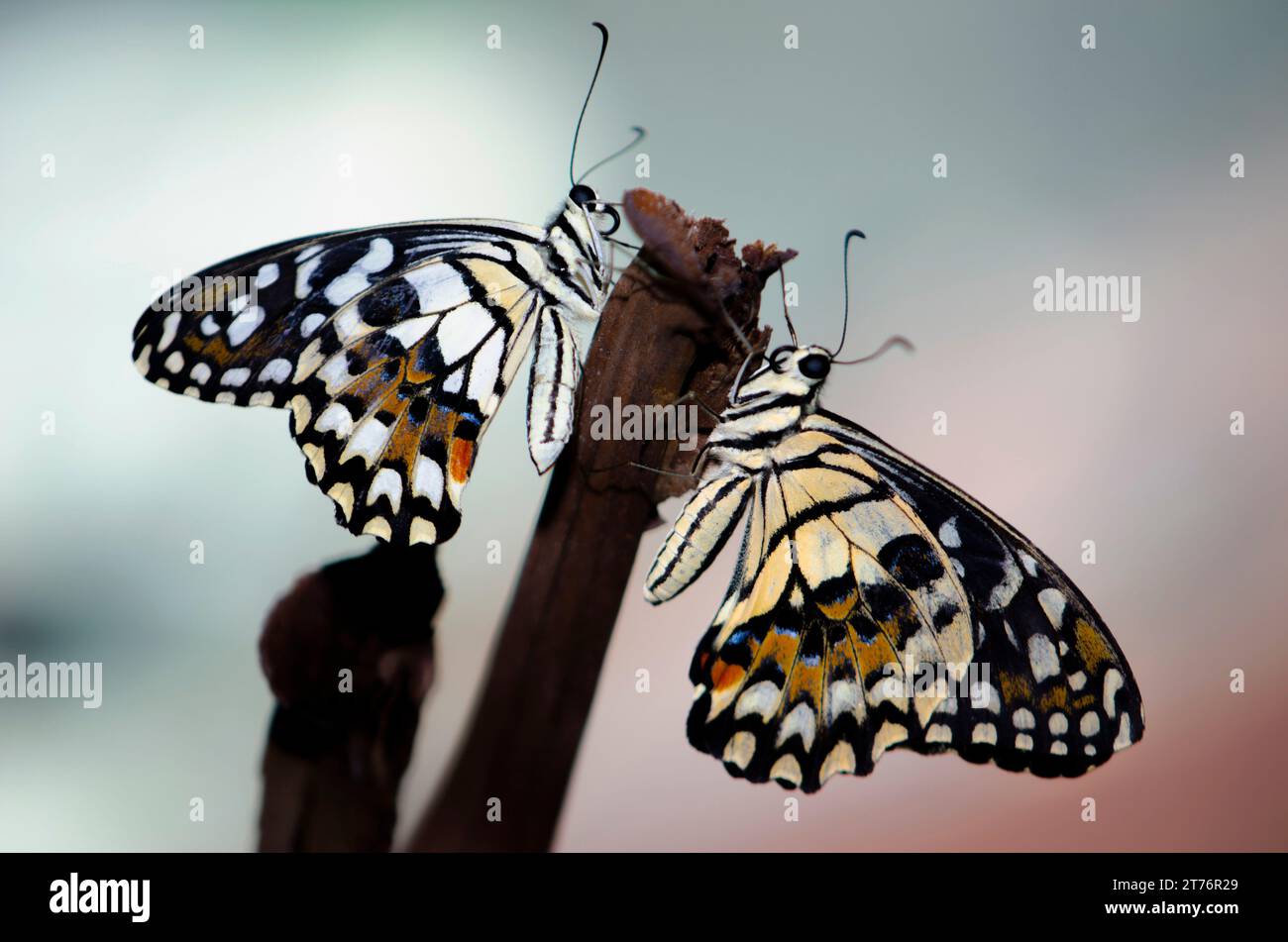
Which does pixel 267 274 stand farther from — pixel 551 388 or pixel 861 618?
pixel 861 618

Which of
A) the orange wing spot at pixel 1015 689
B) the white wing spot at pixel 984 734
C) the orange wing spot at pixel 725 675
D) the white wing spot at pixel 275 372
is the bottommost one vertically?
the white wing spot at pixel 984 734

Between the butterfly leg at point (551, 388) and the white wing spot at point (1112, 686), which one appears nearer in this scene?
the butterfly leg at point (551, 388)

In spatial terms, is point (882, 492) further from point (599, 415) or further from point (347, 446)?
point (347, 446)

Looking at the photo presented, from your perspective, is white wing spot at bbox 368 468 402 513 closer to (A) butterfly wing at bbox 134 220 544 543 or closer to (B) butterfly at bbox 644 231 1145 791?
(A) butterfly wing at bbox 134 220 544 543

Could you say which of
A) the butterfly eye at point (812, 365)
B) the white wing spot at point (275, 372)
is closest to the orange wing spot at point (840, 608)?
the butterfly eye at point (812, 365)

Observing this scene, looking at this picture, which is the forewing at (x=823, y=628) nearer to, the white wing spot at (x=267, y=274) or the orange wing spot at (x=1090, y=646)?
the orange wing spot at (x=1090, y=646)

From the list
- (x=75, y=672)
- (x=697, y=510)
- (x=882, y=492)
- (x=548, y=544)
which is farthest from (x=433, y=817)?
(x=75, y=672)

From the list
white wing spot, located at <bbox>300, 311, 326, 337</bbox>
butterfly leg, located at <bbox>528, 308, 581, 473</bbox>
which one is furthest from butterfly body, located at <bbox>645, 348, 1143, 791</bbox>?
white wing spot, located at <bbox>300, 311, 326, 337</bbox>
